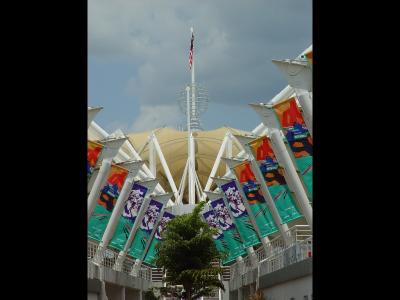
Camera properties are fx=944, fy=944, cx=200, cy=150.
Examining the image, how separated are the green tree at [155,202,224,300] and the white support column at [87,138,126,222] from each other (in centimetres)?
960

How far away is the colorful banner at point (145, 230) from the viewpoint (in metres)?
53.0

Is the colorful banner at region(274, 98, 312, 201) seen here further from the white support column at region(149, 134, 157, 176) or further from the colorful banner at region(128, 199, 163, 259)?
the white support column at region(149, 134, 157, 176)

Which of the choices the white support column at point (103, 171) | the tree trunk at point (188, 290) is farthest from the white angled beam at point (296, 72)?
the tree trunk at point (188, 290)

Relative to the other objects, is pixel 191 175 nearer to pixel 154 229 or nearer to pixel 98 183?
pixel 154 229

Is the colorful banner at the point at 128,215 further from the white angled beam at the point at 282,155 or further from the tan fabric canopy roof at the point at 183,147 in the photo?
the tan fabric canopy roof at the point at 183,147

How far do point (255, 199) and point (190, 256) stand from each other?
279 inches

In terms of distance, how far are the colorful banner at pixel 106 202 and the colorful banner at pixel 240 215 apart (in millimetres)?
7358

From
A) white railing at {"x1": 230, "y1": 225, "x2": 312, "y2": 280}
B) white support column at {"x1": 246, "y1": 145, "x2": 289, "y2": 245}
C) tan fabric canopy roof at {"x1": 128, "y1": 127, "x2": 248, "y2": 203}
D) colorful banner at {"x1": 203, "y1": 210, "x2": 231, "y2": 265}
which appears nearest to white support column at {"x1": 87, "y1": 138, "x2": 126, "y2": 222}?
white support column at {"x1": 246, "y1": 145, "x2": 289, "y2": 245}

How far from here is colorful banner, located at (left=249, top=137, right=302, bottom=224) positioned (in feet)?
120

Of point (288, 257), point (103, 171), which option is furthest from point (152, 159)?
point (103, 171)
